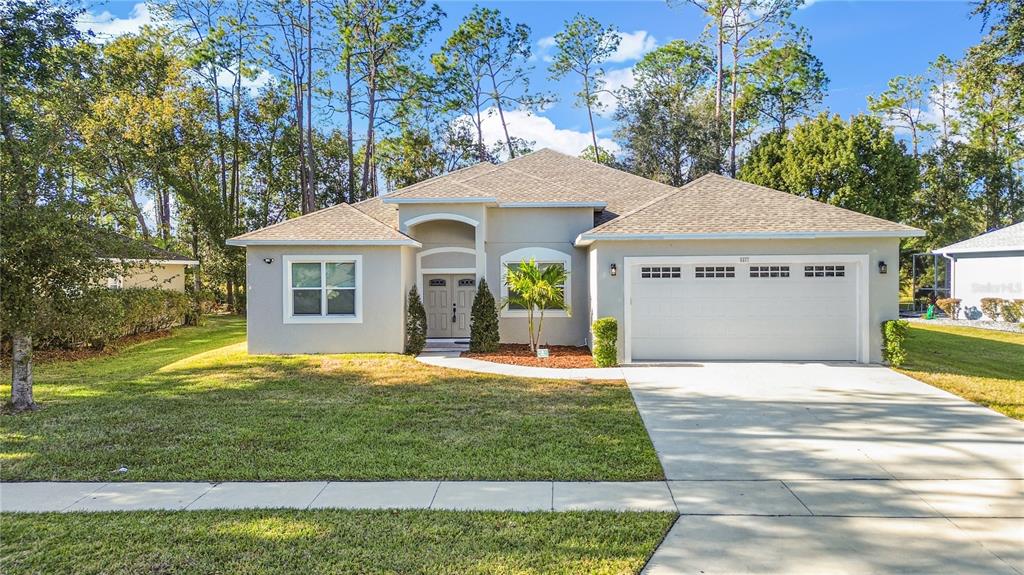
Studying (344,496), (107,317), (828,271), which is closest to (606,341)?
(828,271)

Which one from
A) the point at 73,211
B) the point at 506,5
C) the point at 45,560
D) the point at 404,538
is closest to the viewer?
the point at 45,560

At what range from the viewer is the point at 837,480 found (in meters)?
5.26

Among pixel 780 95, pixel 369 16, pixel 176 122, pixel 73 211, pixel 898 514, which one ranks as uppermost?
pixel 369 16

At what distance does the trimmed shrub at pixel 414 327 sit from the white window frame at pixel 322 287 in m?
1.23

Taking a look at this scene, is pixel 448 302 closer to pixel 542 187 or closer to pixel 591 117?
pixel 542 187

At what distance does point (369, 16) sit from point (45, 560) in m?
26.7

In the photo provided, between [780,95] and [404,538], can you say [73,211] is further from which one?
[780,95]

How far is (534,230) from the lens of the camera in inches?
580

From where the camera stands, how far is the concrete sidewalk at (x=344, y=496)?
4.68 meters

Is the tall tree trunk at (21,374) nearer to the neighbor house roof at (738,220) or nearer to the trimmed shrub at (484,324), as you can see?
the trimmed shrub at (484,324)

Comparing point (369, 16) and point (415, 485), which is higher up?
point (369, 16)

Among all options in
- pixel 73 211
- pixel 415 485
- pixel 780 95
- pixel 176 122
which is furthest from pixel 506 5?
pixel 415 485

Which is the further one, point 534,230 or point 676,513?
point 534,230

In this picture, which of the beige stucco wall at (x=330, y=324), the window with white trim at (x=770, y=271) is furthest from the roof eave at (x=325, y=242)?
the window with white trim at (x=770, y=271)
